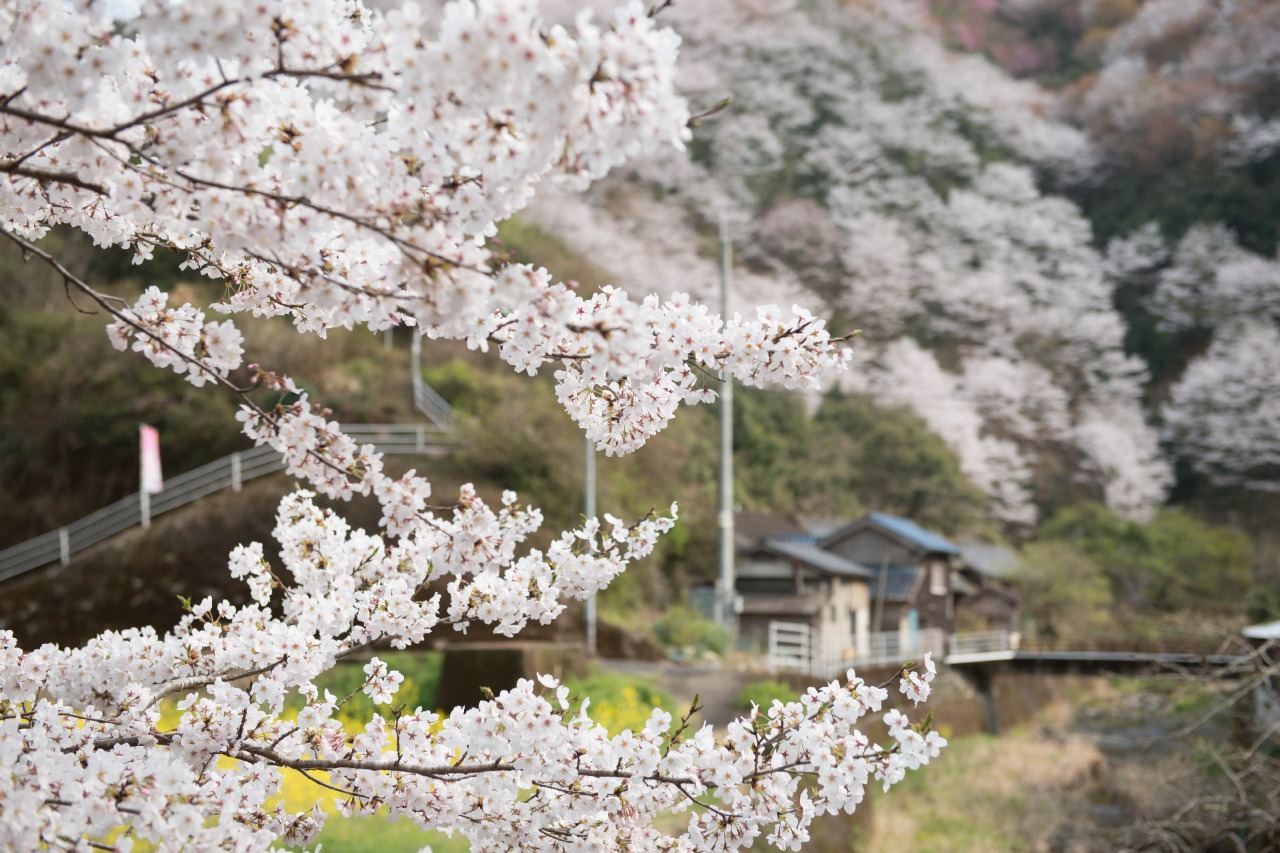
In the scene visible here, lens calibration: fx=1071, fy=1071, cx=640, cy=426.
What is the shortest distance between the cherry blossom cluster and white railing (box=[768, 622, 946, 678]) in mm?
7218

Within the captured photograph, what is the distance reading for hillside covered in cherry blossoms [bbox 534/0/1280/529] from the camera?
82.0ft

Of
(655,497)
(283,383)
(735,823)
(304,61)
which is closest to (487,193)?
(304,61)

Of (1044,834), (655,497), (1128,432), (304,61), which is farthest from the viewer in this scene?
(1128,432)

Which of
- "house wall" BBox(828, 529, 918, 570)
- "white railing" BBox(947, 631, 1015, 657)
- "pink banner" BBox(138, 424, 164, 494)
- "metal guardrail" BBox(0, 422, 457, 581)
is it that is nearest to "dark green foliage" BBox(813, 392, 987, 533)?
"house wall" BBox(828, 529, 918, 570)

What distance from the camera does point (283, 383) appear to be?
1900 mm

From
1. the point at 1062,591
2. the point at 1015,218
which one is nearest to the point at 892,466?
the point at 1062,591

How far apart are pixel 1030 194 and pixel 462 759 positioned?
29.2 meters

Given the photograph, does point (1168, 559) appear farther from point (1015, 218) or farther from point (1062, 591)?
point (1015, 218)

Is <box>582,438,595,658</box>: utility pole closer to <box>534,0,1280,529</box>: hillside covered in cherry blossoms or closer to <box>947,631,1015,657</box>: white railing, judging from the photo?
<box>947,631,1015,657</box>: white railing

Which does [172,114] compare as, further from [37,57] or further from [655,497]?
[655,497]

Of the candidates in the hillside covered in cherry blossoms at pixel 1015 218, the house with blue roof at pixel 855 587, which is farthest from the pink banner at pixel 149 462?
the hillside covered in cherry blossoms at pixel 1015 218

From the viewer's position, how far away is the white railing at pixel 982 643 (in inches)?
698

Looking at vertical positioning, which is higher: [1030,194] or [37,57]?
[1030,194]

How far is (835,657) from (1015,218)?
17.8 m
